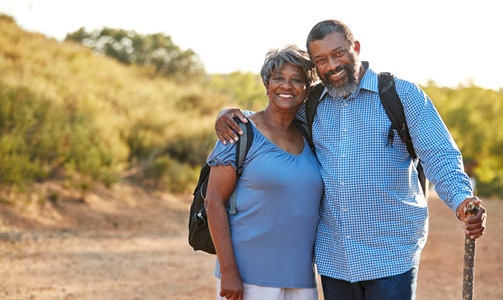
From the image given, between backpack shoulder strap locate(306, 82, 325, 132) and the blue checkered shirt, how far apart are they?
239 millimetres

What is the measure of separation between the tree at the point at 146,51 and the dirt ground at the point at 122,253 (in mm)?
20228

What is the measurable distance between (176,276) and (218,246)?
16.2 feet

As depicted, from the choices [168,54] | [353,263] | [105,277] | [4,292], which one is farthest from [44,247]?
[168,54]

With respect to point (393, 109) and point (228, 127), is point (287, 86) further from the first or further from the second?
point (393, 109)

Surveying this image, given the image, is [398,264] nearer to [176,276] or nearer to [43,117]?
[176,276]

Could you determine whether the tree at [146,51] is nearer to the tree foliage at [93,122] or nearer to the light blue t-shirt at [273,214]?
the tree foliage at [93,122]

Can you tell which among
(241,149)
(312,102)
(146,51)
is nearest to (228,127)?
(241,149)

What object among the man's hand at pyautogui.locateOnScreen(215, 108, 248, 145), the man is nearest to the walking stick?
the man

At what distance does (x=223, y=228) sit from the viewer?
142 inches

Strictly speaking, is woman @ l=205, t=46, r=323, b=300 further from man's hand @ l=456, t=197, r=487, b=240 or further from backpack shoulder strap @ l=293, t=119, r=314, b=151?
man's hand @ l=456, t=197, r=487, b=240

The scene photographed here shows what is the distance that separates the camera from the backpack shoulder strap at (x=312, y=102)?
3.80 metres

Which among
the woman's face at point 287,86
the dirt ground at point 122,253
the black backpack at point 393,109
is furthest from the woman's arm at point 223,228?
the dirt ground at point 122,253

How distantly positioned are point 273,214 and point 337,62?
0.84 metres

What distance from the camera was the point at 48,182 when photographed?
12.5 meters
